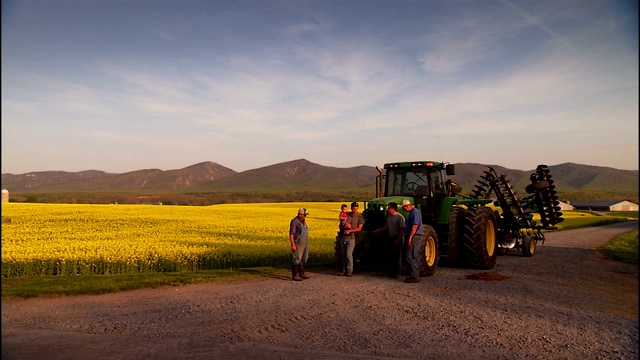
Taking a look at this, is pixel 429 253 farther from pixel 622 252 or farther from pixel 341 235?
pixel 622 252

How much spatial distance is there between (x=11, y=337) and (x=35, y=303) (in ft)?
8.09

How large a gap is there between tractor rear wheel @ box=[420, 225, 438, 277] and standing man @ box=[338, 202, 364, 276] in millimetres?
1730

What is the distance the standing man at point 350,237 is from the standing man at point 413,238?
1.36 metres

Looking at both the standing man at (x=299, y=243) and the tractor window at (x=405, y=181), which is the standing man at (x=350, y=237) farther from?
the tractor window at (x=405, y=181)

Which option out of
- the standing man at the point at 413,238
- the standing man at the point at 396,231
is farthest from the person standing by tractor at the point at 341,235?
the standing man at the point at 413,238

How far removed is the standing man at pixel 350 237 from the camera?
12.3m

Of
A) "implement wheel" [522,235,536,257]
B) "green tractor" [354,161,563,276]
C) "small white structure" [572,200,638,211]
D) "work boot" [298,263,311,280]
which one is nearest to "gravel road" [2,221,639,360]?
"work boot" [298,263,311,280]

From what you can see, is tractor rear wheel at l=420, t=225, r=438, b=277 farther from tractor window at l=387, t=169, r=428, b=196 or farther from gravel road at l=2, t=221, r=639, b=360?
tractor window at l=387, t=169, r=428, b=196

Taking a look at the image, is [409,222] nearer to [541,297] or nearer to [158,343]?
[541,297]

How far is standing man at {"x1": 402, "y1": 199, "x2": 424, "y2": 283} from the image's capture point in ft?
37.8

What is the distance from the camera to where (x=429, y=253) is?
41.8 ft

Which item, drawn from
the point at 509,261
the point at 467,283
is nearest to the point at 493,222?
the point at 509,261

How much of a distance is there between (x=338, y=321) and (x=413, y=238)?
14.6 feet

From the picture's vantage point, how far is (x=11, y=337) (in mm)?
6836
